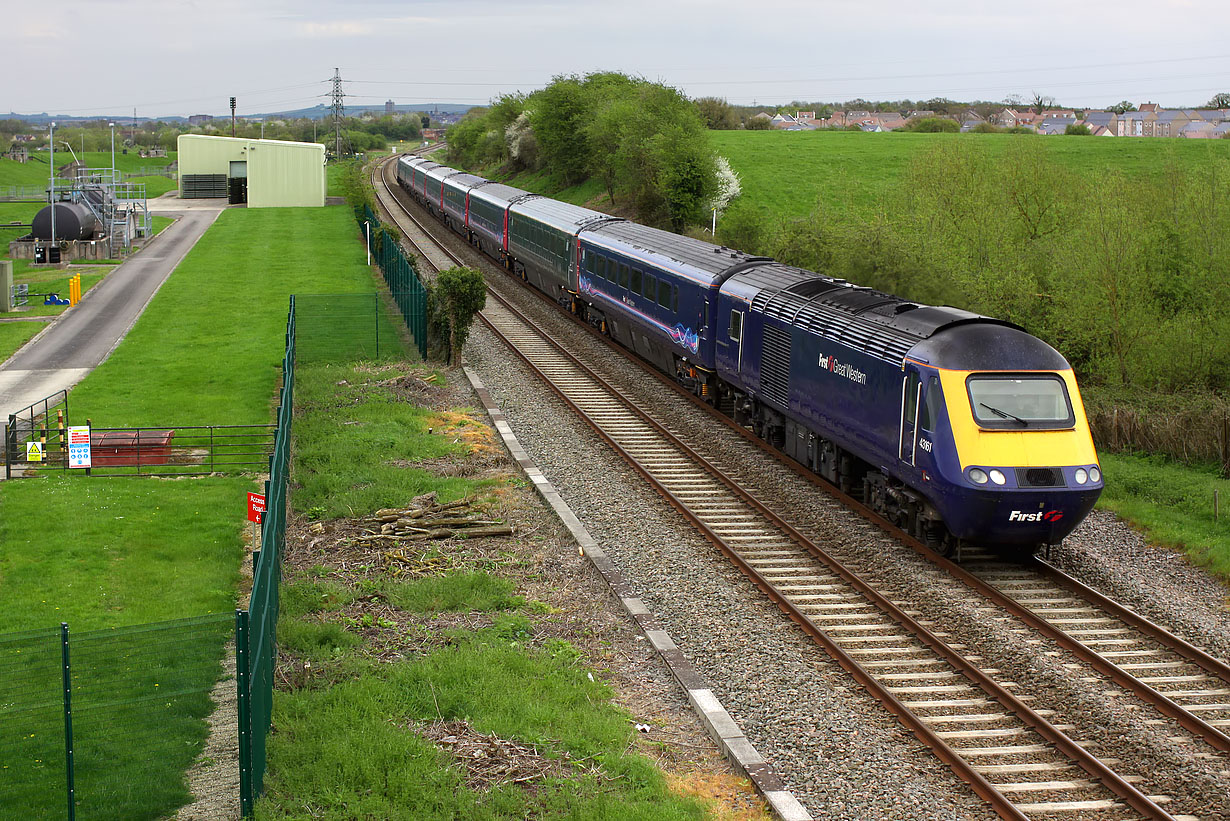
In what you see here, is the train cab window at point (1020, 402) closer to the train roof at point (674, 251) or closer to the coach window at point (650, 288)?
the train roof at point (674, 251)

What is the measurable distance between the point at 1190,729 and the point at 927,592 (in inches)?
156

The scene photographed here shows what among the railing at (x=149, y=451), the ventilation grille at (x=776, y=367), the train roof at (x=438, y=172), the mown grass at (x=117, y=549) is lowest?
the mown grass at (x=117, y=549)

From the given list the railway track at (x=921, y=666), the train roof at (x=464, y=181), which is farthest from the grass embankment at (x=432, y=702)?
the train roof at (x=464, y=181)

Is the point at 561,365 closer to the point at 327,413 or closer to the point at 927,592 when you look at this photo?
the point at 327,413

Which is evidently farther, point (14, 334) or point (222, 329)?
point (222, 329)

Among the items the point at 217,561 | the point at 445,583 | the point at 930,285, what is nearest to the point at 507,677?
the point at 445,583

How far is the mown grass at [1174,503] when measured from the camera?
16.3 m

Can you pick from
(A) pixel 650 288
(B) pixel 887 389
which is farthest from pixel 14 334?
(B) pixel 887 389

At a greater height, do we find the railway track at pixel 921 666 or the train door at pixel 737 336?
the train door at pixel 737 336

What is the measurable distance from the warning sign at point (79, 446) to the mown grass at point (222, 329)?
11.9 feet

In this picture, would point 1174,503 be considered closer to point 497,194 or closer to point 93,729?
point 93,729

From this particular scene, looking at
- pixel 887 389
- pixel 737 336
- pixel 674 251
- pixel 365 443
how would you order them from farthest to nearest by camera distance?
pixel 674 251
pixel 737 336
pixel 365 443
pixel 887 389

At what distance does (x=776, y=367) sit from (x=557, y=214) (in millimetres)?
19483

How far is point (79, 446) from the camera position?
21297mm
